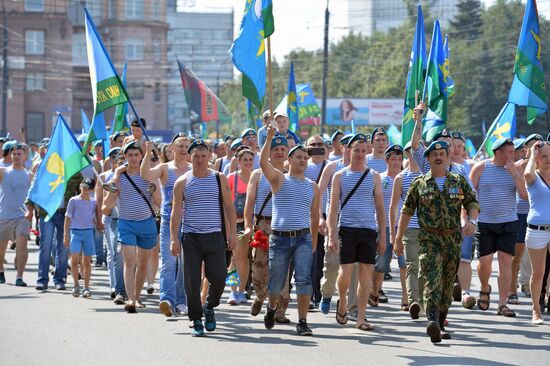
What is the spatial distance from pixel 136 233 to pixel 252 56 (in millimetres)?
2413

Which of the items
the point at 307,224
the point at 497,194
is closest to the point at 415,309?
the point at 307,224

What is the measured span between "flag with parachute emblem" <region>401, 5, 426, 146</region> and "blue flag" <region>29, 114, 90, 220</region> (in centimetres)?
406

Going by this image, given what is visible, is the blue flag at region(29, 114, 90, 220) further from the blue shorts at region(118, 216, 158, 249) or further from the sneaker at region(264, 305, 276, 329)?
the sneaker at region(264, 305, 276, 329)

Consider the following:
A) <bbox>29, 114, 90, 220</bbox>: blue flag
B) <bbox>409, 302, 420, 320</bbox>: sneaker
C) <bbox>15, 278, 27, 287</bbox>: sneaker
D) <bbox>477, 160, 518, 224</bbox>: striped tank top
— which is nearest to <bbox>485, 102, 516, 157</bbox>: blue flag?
<bbox>477, 160, 518, 224</bbox>: striped tank top

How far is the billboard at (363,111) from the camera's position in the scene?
283 ft

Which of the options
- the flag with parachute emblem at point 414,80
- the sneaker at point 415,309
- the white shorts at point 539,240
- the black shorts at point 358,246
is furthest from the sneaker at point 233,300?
the white shorts at point 539,240

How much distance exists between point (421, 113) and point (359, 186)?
1.00 meters

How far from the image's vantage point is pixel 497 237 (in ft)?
47.0

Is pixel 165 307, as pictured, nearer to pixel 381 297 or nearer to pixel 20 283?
pixel 381 297

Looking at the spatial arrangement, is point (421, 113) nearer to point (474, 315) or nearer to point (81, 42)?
point (474, 315)

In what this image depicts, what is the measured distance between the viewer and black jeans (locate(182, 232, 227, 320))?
12102 mm

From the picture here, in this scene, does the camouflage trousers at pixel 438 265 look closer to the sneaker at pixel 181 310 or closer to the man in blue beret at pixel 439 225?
the man in blue beret at pixel 439 225

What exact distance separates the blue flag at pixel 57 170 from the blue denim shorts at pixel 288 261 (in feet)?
13.7

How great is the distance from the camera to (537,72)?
15.8 m
